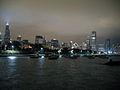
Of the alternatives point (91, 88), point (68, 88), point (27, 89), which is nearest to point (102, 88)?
point (91, 88)

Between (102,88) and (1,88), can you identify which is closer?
(1,88)

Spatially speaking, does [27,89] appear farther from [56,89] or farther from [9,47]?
[9,47]

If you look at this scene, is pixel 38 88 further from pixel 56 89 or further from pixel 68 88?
pixel 68 88

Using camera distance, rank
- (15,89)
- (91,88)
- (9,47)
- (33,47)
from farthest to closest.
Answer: (33,47)
(9,47)
(91,88)
(15,89)

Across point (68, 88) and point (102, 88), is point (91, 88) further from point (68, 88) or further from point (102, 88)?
point (68, 88)

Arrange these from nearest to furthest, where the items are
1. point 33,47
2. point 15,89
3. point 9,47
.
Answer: point 15,89
point 9,47
point 33,47

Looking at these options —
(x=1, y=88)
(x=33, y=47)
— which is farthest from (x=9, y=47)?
(x=1, y=88)

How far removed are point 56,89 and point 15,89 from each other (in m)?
4.58

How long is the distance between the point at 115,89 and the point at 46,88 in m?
8.10

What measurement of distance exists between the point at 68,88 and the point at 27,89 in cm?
471

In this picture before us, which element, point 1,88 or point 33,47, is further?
point 33,47

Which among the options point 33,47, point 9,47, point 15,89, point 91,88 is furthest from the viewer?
point 33,47

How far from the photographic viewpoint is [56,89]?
17.3 meters

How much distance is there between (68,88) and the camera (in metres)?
17.8
